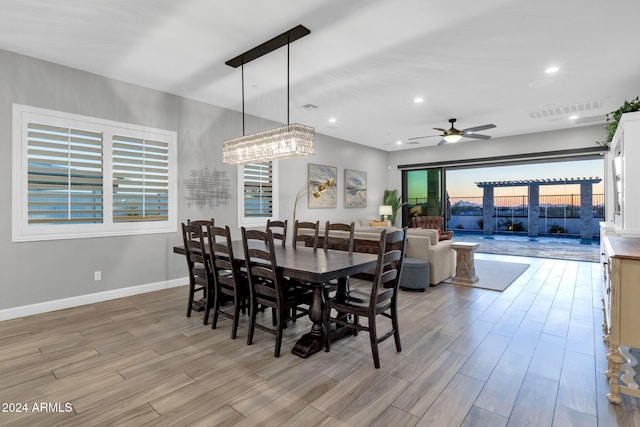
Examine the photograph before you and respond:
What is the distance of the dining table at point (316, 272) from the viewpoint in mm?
2406

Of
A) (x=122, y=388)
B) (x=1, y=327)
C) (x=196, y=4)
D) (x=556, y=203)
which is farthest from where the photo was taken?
(x=556, y=203)

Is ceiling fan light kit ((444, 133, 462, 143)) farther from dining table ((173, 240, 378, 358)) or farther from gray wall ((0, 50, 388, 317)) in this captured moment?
dining table ((173, 240, 378, 358))

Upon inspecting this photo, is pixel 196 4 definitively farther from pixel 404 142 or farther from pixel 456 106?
pixel 404 142

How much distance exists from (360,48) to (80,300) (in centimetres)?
434

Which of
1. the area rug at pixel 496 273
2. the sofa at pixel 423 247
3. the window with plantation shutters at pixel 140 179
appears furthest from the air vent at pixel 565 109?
the window with plantation shutters at pixel 140 179

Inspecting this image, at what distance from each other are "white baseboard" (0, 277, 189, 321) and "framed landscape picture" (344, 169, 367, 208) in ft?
14.5

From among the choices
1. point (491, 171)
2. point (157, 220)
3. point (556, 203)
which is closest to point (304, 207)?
point (157, 220)

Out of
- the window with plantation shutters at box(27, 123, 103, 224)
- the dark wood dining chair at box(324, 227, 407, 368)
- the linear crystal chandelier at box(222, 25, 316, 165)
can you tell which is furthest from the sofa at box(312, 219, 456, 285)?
the window with plantation shutters at box(27, 123, 103, 224)

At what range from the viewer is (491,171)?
1078 cm

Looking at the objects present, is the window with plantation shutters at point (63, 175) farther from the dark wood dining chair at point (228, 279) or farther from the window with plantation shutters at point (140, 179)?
the dark wood dining chair at point (228, 279)

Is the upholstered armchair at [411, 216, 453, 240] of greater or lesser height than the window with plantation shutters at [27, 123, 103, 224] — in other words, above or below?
below

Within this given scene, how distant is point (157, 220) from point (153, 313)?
1.46 meters

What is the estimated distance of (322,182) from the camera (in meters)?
7.27

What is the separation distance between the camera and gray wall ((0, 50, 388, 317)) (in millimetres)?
3449
